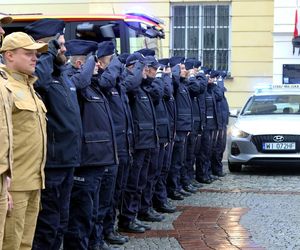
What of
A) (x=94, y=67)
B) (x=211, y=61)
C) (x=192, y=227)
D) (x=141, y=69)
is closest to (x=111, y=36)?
(x=141, y=69)

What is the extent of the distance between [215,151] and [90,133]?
656 centimetres

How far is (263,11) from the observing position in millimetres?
17594

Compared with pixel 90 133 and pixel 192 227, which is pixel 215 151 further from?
pixel 90 133

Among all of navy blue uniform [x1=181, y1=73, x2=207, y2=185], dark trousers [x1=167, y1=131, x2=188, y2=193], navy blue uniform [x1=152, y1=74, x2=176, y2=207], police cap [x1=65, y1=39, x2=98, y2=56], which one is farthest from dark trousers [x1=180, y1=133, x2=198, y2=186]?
police cap [x1=65, y1=39, x2=98, y2=56]

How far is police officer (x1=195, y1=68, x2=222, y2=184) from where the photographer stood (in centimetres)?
1090

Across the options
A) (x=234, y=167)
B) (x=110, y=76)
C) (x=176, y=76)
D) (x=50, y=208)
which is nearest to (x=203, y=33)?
(x=234, y=167)

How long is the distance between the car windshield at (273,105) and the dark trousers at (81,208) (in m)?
8.06

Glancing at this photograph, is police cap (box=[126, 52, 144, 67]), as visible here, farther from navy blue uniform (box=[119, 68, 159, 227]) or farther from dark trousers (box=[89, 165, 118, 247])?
dark trousers (box=[89, 165, 118, 247])

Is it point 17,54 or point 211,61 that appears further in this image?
point 211,61

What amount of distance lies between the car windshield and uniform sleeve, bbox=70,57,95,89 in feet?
26.5

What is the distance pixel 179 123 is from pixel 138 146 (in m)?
2.08

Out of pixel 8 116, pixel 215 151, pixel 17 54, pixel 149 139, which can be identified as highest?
pixel 17 54

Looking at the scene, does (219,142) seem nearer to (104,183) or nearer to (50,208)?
(104,183)

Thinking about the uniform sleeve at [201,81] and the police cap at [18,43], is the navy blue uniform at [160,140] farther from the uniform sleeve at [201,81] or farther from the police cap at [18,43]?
the police cap at [18,43]
